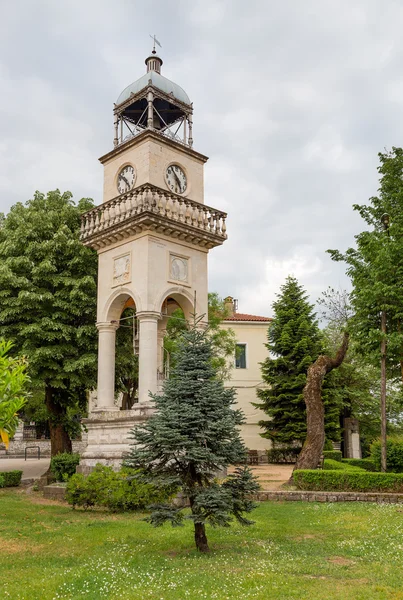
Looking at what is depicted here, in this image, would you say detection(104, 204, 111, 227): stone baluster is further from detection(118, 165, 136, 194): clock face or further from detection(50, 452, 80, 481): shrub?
detection(50, 452, 80, 481): shrub

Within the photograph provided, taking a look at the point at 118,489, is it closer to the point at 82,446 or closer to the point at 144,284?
the point at 144,284

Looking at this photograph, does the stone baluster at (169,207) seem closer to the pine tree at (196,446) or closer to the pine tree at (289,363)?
the pine tree at (196,446)

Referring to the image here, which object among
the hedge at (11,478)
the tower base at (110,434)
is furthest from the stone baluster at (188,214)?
the hedge at (11,478)

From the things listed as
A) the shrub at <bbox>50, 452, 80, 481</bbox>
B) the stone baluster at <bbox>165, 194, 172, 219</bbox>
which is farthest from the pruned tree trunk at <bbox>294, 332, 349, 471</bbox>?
the shrub at <bbox>50, 452, 80, 481</bbox>

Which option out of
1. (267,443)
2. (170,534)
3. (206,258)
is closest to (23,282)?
(206,258)

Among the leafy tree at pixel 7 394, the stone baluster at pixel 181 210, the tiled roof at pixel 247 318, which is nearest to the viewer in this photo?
the leafy tree at pixel 7 394

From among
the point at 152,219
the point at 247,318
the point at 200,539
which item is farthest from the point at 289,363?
the point at 200,539

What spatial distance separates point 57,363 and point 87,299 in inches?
102

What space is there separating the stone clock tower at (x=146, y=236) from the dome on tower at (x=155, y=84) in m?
0.04

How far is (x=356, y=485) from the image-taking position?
667 inches

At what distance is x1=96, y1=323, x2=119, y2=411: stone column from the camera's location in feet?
62.0

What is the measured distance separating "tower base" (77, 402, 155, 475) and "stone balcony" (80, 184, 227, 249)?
5569mm

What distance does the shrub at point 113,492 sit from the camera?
47.1ft

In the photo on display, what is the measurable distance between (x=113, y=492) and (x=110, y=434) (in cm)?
374
